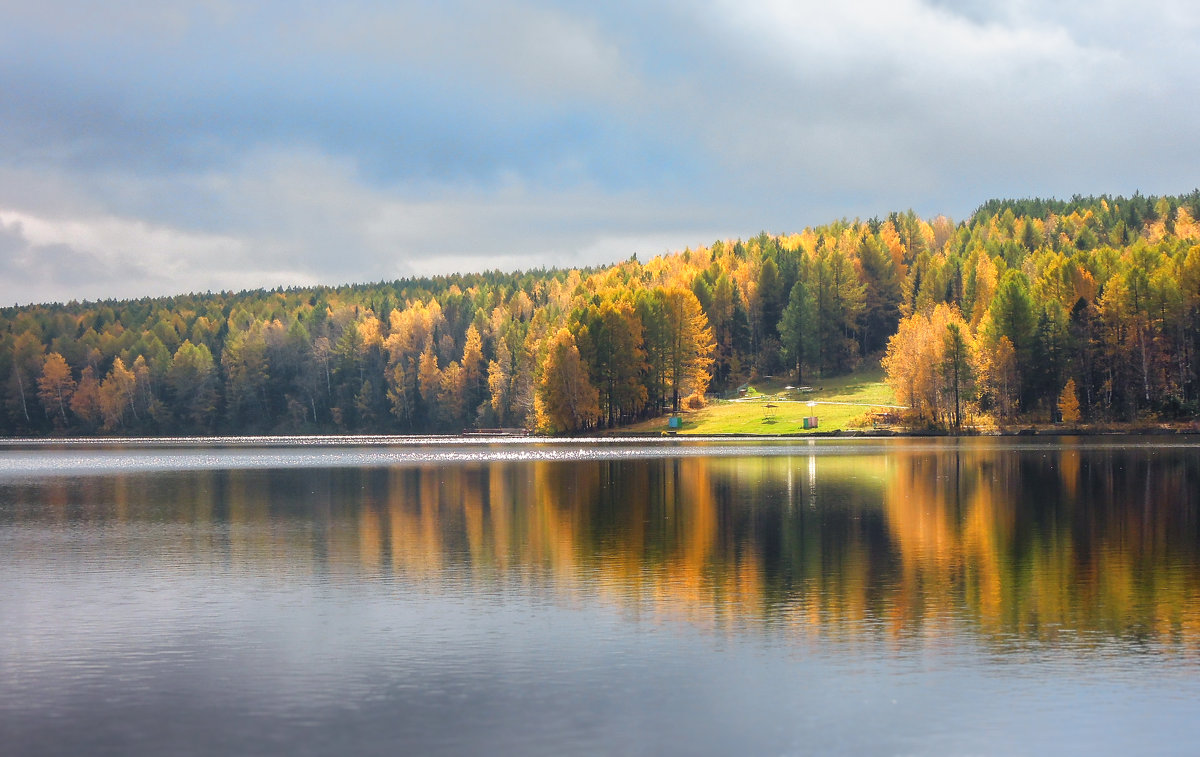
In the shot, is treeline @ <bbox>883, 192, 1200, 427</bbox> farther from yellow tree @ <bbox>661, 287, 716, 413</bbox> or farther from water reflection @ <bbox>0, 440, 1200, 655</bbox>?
water reflection @ <bbox>0, 440, 1200, 655</bbox>

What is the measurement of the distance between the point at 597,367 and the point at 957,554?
375ft

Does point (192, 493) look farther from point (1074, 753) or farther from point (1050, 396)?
point (1050, 396)

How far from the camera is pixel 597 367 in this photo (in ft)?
487

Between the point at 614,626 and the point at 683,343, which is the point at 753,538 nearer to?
the point at 614,626

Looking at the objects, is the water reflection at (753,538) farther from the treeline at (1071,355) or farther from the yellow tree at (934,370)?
the treeline at (1071,355)

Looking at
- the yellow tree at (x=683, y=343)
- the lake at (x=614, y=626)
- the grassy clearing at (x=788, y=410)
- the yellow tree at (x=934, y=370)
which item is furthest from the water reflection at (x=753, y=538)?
the yellow tree at (x=683, y=343)

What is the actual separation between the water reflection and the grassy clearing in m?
61.2

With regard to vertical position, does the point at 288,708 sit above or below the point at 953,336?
below

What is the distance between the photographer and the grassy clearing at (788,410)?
13588 centimetres

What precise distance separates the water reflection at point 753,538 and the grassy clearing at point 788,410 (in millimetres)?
61228

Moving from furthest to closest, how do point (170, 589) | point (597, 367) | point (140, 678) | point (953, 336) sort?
point (597, 367) → point (953, 336) → point (170, 589) → point (140, 678)

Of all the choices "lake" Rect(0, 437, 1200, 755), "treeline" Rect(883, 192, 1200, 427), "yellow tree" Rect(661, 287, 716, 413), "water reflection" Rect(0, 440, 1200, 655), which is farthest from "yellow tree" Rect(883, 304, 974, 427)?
"lake" Rect(0, 437, 1200, 755)

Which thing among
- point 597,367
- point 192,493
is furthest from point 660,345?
point 192,493

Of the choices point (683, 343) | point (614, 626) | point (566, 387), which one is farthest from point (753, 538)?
point (683, 343)
